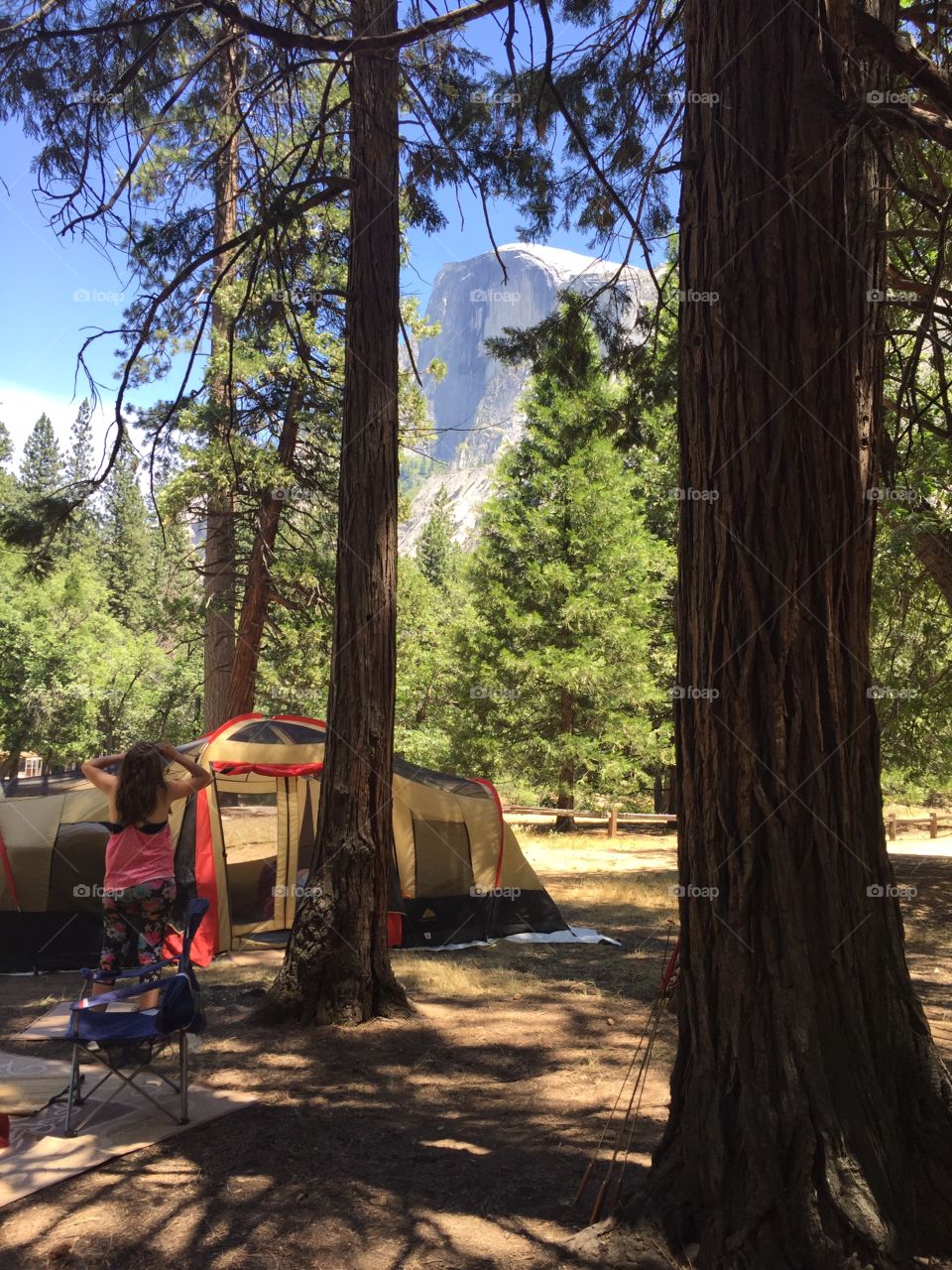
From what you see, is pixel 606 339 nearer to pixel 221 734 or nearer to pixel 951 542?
pixel 951 542

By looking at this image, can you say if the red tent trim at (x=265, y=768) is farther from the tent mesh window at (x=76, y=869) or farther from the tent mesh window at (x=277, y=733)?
the tent mesh window at (x=76, y=869)

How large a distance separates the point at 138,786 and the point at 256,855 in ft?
12.9

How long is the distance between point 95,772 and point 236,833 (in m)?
3.54

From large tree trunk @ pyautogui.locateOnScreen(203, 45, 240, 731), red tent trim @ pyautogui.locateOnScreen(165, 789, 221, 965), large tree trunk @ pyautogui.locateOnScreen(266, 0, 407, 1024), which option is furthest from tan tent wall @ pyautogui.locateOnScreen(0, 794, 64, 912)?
large tree trunk @ pyautogui.locateOnScreen(203, 45, 240, 731)

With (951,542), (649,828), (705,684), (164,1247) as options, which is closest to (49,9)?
(705,684)

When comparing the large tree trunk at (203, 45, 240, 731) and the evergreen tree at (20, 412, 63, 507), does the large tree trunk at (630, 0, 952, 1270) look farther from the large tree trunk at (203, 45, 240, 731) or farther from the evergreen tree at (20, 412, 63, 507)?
the evergreen tree at (20, 412, 63, 507)

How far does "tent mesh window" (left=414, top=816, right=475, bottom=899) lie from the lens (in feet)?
27.1

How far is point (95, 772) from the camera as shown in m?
4.93

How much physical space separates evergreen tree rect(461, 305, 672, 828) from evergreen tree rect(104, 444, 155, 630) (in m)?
29.2

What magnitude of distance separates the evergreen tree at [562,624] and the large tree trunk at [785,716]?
14.7 m
